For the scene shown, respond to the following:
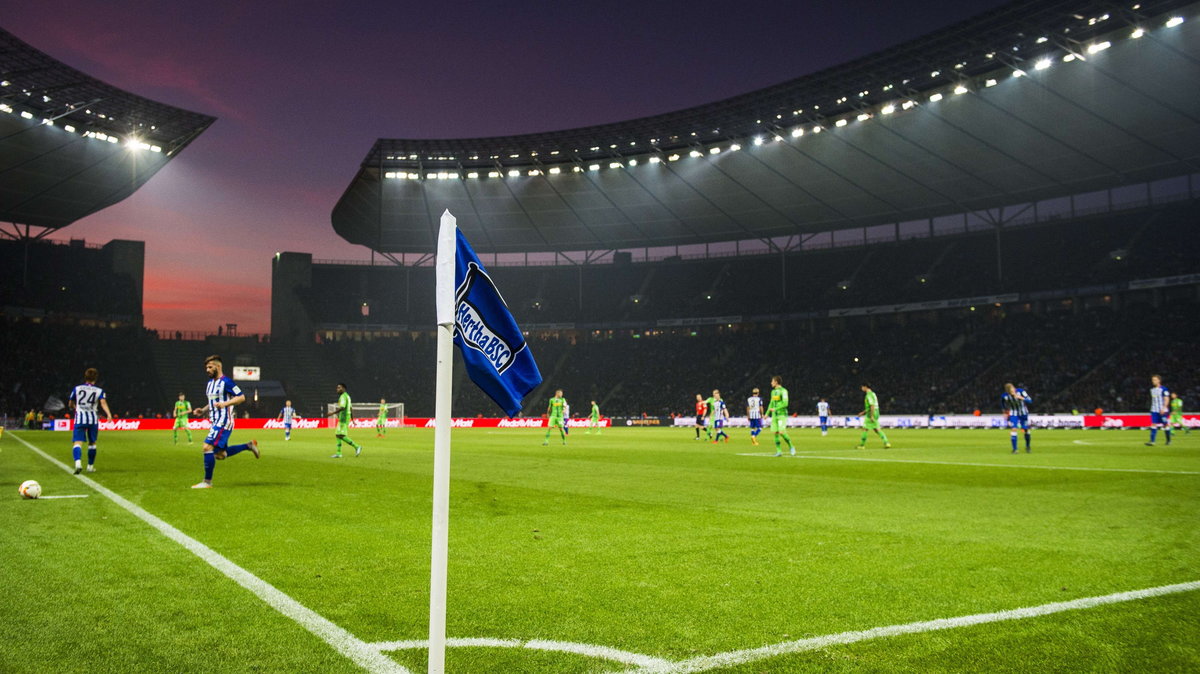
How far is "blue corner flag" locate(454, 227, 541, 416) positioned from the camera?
13.6 ft

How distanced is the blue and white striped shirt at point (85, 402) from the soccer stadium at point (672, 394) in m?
0.07

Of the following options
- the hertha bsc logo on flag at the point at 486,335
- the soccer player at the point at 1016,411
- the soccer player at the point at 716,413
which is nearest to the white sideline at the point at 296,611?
the hertha bsc logo on flag at the point at 486,335

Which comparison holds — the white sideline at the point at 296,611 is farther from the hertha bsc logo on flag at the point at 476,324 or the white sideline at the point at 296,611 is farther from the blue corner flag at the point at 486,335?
the hertha bsc logo on flag at the point at 476,324

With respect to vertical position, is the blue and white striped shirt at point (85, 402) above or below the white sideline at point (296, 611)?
above

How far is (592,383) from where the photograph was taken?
67688 mm

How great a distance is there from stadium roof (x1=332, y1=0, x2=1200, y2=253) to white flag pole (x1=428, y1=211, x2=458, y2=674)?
126 feet

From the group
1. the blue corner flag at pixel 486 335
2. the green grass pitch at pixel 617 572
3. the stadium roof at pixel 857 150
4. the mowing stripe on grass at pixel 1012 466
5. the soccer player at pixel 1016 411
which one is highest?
the stadium roof at pixel 857 150

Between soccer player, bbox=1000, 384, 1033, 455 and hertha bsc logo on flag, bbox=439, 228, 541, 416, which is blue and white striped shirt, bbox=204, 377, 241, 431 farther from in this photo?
soccer player, bbox=1000, 384, 1033, 455

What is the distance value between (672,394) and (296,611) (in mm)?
58559

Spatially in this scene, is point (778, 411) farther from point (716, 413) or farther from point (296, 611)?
point (296, 611)

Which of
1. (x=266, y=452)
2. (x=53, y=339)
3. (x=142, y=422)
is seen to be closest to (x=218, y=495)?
(x=266, y=452)

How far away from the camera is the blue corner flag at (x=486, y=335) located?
4148 mm

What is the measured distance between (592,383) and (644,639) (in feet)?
208

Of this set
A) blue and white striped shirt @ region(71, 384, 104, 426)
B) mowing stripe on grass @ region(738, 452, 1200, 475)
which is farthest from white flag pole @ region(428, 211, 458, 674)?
mowing stripe on grass @ region(738, 452, 1200, 475)
